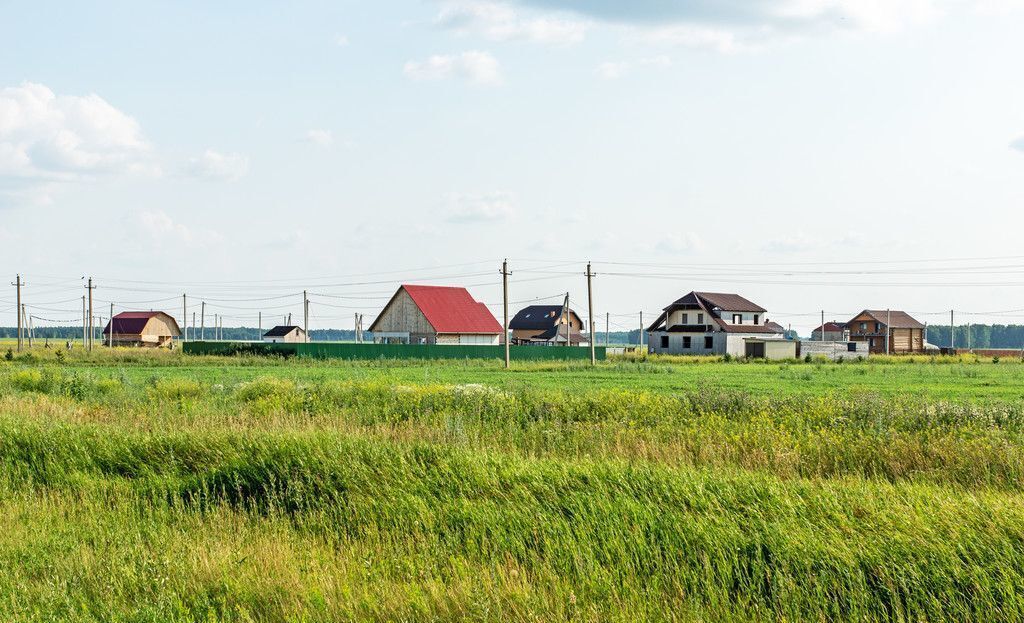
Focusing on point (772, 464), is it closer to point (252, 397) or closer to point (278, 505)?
point (278, 505)

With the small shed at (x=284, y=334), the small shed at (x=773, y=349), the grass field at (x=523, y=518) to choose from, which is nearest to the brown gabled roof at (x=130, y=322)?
the small shed at (x=284, y=334)

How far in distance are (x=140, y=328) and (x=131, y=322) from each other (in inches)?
102

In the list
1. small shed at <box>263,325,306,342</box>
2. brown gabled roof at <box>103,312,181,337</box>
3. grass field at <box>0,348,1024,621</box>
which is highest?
brown gabled roof at <box>103,312,181,337</box>

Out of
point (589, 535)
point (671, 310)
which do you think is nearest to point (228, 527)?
point (589, 535)

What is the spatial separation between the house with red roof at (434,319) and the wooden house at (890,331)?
48.3 meters

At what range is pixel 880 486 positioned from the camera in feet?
31.1

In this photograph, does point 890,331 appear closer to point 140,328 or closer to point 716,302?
point 716,302

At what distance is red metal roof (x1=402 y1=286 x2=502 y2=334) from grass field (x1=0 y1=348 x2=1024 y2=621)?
197 feet

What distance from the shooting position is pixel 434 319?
75688mm

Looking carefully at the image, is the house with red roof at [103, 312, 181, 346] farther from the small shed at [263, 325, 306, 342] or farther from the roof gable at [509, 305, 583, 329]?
the roof gable at [509, 305, 583, 329]

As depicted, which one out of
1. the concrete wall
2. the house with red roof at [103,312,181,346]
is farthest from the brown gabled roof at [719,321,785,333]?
the house with red roof at [103,312,181,346]

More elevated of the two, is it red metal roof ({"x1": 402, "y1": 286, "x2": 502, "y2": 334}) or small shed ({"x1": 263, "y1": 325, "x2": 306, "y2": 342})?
red metal roof ({"x1": 402, "y1": 286, "x2": 502, "y2": 334})

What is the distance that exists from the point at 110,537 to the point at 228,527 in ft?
3.88

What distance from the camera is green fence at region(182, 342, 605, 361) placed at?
58.8 m
